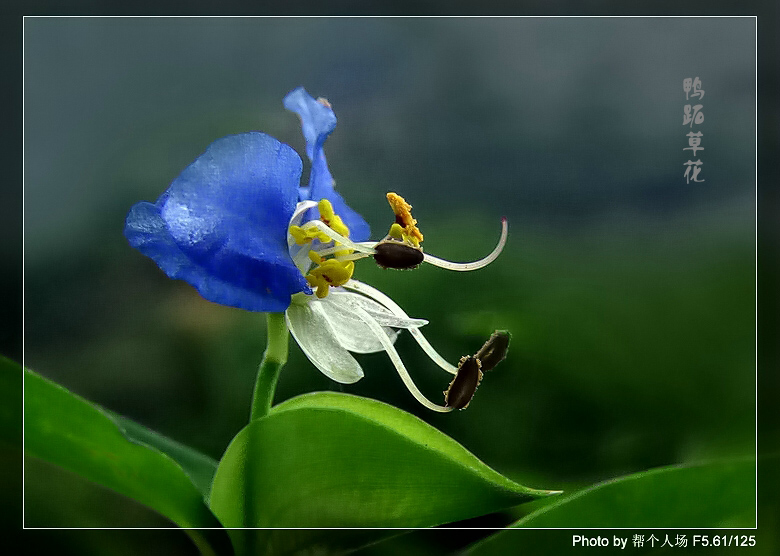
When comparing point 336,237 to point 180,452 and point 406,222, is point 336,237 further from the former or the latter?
point 180,452

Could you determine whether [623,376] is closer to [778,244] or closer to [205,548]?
[778,244]

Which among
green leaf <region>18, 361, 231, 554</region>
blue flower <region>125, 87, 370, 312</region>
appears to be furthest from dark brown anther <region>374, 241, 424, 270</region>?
green leaf <region>18, 361, 231, 554</region>

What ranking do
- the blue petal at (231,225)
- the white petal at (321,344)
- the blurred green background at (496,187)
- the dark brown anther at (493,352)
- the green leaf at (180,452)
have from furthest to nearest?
the blurred green background at (496,187) → the green leaf at (180,452) → the dark brown anther at (493,352) → the white petal at (321,344) → the blue petal at (231,225)

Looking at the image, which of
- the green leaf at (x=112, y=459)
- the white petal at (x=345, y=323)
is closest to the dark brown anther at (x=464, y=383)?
the white petal at (x=345, y=323)

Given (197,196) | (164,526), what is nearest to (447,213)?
(197,196)

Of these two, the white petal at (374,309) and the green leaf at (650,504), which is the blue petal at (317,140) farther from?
the green leaf at (650,504)
